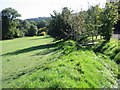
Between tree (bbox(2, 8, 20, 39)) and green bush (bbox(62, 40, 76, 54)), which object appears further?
tree (bbox(2, 8, 20, 39))

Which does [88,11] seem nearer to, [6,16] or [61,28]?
[61,28]

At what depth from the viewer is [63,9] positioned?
51.6 m

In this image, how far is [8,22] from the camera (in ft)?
338

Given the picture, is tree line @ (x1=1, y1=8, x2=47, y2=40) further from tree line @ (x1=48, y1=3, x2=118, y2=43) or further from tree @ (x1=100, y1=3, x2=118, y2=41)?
tree @ (x1=100, y1=3, x2=118, y2=41)

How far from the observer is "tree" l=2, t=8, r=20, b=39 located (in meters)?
100

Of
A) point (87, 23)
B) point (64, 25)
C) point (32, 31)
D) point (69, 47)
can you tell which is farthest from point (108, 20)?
point (32, 31)

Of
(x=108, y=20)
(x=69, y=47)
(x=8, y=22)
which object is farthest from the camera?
(x=8, y=22)

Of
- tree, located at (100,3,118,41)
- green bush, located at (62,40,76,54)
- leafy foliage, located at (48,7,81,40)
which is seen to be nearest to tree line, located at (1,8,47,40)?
leafy foliage, located at (48,7,81,40)

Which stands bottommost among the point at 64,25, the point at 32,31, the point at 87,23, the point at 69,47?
the point at 32,31

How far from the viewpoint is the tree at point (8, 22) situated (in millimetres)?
100000

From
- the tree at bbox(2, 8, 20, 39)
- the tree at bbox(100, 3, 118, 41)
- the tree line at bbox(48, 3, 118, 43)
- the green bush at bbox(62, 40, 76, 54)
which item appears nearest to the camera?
the green bush at bbox(62, 40, 76, 54)

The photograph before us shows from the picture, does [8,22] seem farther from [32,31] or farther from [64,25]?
[64,25]

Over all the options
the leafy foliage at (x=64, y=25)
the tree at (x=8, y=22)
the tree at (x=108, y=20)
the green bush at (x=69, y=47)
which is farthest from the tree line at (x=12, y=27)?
the green bush at (x=69, y=47)

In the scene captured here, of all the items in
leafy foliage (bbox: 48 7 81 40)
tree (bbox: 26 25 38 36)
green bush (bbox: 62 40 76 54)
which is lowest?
tree (bbox: 26 25 38 36)
